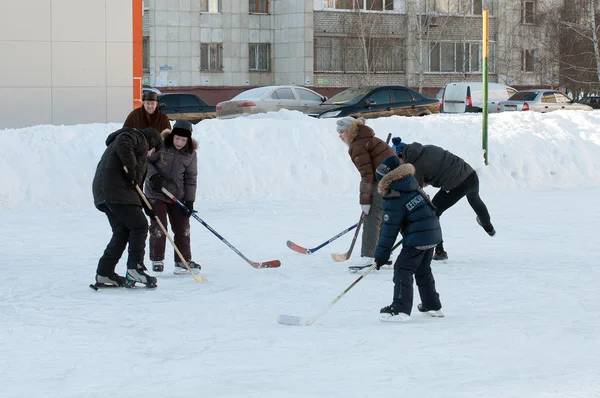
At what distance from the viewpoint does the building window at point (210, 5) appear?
→ 40969mm

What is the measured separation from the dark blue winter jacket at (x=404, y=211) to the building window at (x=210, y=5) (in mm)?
35186

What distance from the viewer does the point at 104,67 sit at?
765 inches

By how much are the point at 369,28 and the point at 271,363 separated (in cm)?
3821

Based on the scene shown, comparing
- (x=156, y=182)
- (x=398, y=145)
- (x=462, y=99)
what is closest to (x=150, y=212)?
(x=156, y=182)

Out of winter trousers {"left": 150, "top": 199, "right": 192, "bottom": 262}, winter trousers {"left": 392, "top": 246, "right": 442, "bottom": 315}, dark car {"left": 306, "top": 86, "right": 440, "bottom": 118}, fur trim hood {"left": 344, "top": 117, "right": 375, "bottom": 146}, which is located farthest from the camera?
dark car {"left": 306, "top": 86, "right": 440, "bottom": 118}

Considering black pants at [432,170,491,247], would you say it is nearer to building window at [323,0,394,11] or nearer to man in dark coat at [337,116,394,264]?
man in dark coat at [337,116,394,264]

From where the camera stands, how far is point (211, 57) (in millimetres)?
41312

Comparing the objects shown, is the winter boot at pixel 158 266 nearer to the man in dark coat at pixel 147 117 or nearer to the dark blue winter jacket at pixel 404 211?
the man in dark coat at pixel 147 117

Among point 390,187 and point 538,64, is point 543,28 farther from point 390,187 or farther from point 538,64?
point 390,187

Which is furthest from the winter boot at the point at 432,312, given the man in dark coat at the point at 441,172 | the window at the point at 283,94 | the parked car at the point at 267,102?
the window at the point at 283,94

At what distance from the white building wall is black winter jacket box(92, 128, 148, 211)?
37.1 feet

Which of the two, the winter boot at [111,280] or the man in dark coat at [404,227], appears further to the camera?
the winter boot at [111,280]

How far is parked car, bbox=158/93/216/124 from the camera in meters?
25.7

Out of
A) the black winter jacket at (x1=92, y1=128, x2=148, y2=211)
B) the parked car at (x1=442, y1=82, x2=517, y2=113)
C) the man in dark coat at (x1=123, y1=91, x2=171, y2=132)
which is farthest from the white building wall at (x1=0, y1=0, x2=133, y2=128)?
the parked car at (x1=442, y1=82, x2=517, y2=113)
